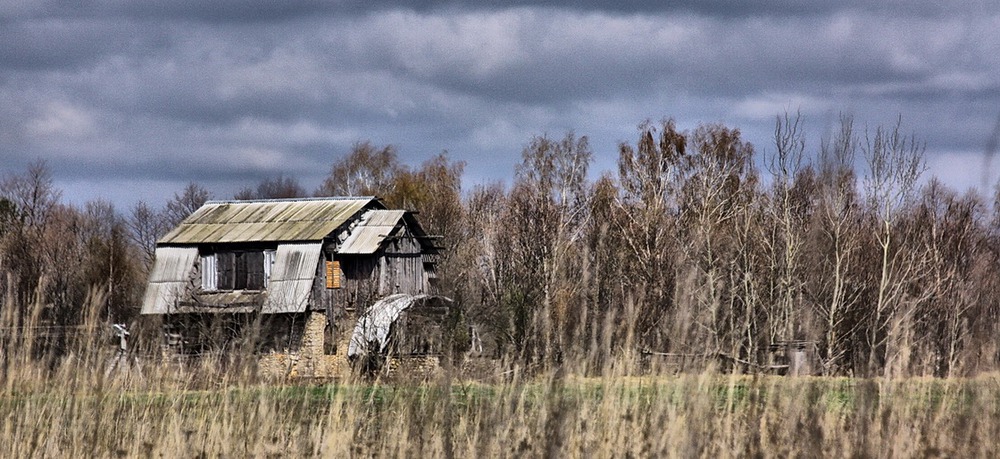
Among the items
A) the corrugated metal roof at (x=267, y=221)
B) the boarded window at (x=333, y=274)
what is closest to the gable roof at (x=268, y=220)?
the corrugated metal roof at (x=267, y=221)

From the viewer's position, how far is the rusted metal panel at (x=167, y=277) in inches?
1430

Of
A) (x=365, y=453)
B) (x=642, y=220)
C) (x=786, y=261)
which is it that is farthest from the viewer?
(x=642, y=220)

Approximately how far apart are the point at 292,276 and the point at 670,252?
12065mm

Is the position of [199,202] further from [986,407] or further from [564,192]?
[986,407]

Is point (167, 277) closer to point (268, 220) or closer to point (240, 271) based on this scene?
point (240, 271)

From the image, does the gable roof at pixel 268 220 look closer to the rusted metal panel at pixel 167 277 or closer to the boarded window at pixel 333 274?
the rusted metal panel at pixel 167 277

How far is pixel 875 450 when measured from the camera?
713 cm

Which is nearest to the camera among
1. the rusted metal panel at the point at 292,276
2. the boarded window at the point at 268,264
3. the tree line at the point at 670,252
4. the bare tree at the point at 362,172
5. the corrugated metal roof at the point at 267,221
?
the tree line at the point at 670,252

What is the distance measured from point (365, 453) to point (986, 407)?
14.8ft

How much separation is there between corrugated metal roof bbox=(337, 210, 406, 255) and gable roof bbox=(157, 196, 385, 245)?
19.8 inches

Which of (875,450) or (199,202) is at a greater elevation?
(199,202)

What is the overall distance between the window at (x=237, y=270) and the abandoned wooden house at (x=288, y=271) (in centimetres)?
3

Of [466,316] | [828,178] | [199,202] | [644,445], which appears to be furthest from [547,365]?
[199,202]

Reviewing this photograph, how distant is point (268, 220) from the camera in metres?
37.3
